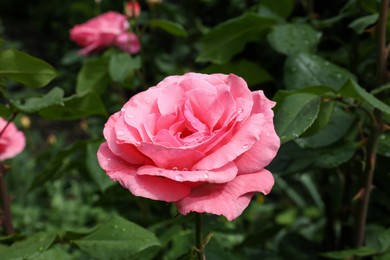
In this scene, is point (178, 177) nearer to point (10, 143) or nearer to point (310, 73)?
point (310, 73)

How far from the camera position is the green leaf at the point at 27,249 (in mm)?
762

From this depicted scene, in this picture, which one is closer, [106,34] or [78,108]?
[78,108]

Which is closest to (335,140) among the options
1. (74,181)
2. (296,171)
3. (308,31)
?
(296,171)

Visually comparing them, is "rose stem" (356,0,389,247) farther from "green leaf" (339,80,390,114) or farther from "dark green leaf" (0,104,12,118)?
"dark green leaf" (0,104,12,118)

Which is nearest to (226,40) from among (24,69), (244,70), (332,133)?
(244,70)

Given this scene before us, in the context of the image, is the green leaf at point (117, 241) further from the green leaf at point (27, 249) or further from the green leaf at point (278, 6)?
the green leaf at point (278, 6)

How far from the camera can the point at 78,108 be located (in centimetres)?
94

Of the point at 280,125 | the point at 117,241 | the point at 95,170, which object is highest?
the point at 280,125

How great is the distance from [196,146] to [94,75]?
2.53 ft

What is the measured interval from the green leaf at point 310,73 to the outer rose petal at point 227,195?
0.39 m

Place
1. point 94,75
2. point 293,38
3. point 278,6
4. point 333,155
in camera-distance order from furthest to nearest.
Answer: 1. point 94,75
2. point 278,6
3. point 293,38
4. point 333,155

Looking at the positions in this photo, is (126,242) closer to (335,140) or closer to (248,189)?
(248,189)

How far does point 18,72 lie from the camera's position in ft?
2.90

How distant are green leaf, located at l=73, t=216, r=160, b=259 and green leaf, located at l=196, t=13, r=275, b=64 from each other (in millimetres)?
421
